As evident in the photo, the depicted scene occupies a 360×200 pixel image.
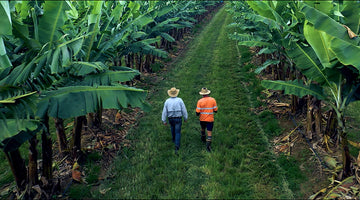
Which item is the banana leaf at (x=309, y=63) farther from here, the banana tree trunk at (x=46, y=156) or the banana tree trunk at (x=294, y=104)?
the banana tree trunk at (x=46, y=156)

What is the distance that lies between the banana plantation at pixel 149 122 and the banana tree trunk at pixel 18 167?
2cm

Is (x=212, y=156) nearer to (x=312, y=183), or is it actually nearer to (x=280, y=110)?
(x=312, y=183)

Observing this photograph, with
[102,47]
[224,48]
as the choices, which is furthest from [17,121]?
[224,48]

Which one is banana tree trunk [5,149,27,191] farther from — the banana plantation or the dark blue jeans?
the dark blue jeans

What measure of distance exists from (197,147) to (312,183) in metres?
3.00

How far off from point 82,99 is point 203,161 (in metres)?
3.55

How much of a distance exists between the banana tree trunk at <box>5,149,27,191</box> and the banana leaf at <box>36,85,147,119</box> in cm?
144

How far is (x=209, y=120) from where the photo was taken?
22.8 ft

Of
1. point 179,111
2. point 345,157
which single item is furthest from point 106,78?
point 345,157

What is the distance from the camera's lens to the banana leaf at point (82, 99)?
168 inches

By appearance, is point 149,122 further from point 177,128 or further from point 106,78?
point 106,78

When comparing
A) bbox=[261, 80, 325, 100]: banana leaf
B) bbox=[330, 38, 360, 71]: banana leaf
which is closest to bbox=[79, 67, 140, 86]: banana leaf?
bbox=[261, 80, 325, 100]: banana leaf

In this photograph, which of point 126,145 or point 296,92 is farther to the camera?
point 126,145

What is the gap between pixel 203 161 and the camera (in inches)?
259
